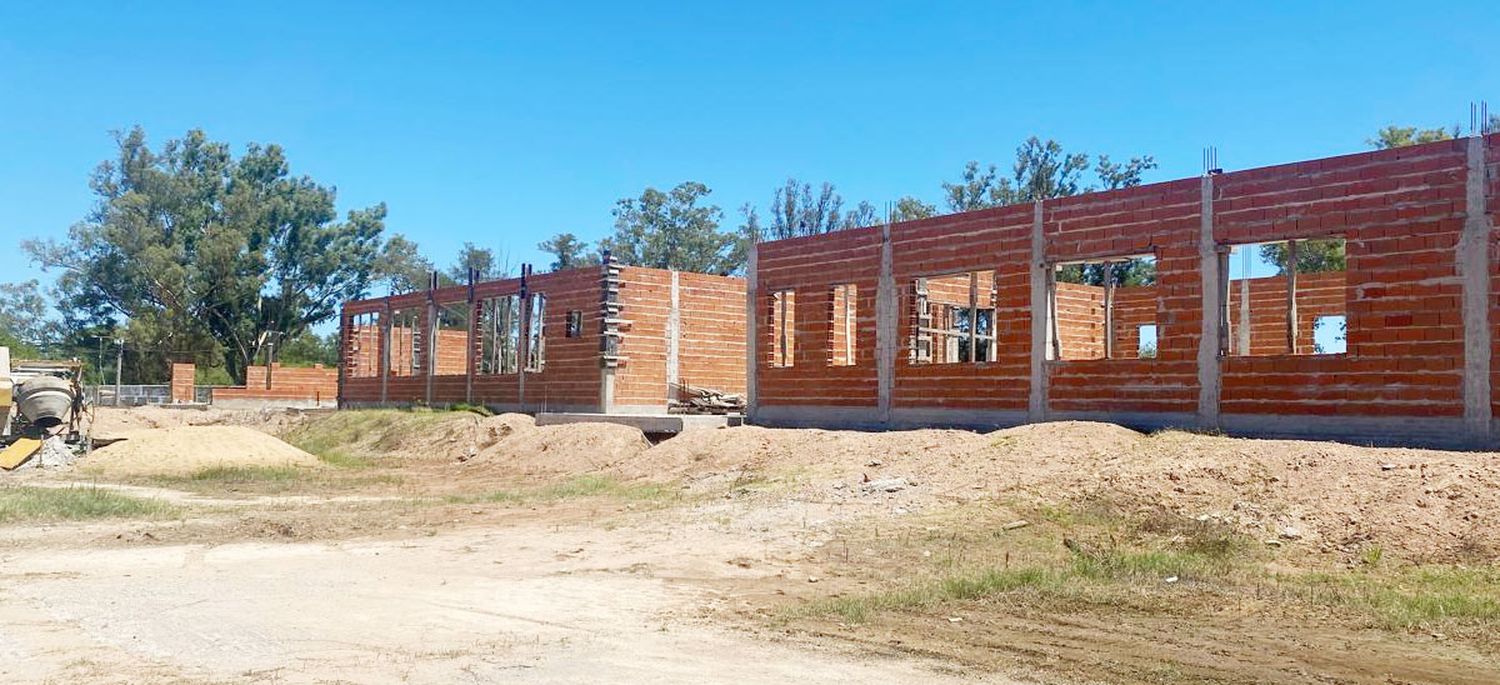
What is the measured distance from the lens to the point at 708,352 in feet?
89.5

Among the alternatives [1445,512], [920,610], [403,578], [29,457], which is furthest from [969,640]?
[29,457]

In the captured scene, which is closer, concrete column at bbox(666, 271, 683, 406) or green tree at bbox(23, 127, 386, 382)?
concrete column at bbox(666, 271, 683, 406)

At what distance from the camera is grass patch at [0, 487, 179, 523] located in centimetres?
1386

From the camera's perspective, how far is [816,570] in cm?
1036

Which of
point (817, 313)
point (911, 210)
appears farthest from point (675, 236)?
point (817, 313)

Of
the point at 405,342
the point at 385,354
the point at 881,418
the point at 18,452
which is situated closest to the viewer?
the point at 881,418

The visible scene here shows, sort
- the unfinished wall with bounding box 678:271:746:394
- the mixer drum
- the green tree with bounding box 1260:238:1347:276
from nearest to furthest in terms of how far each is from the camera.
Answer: the mixer drum, the unfinished wall with bounding box 678:271:746:394, the green tree with bounding box 1260:238:1347:276

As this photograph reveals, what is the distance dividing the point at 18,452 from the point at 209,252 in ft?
138

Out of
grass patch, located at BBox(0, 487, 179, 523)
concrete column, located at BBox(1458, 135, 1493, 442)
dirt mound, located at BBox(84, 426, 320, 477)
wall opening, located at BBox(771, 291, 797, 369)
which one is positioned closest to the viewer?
concrete column, located at BBox(1458, 135, 1493, 442)

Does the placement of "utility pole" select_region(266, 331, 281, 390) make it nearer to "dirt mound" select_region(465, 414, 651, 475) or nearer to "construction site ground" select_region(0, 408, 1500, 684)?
"dirt mound" select_region(465, 414, 651, 475)

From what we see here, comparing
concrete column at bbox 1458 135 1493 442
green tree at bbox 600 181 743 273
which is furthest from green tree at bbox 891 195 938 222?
concrete column at bbox 1458 135 1493 442

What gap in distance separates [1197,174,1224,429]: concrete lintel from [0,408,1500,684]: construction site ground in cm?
102

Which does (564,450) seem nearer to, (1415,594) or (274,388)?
(1415,594)

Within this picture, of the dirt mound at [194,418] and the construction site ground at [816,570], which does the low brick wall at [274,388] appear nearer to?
the dirt mound at [194,418]
